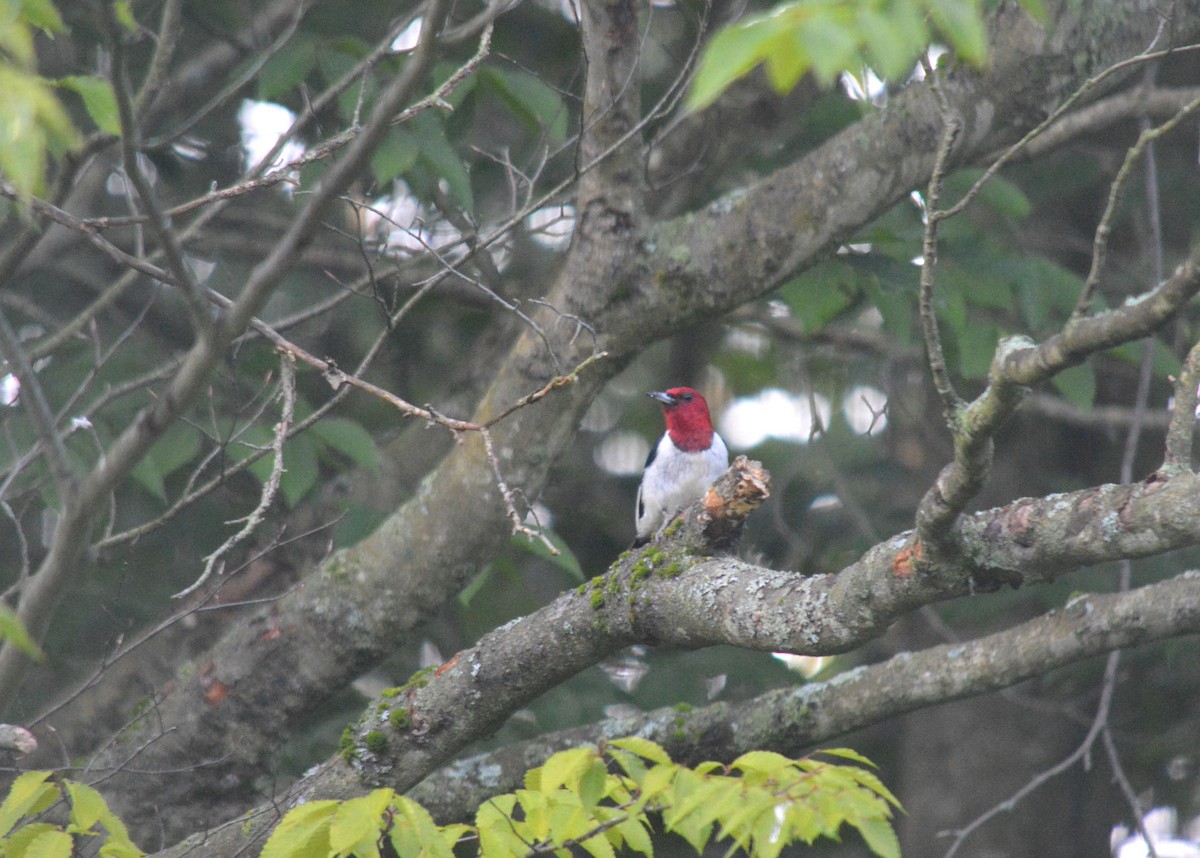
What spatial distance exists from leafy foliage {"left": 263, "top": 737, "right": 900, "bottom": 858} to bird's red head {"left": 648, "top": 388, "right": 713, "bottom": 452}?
3.36 meters

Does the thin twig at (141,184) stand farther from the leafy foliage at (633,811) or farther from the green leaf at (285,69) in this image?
the green leaf at (285,69)

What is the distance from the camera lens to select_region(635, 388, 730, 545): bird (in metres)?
6.03

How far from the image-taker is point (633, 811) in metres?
2.79

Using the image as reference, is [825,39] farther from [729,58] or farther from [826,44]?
[729,58]

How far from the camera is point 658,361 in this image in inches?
339

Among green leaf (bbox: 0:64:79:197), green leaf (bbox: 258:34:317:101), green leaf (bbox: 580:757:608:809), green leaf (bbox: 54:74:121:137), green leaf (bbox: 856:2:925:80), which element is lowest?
green leaf (bbox: 580:757:608:809)

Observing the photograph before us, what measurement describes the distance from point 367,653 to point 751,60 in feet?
11.1

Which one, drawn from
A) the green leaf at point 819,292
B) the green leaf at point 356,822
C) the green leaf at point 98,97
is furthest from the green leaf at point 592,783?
the green leaf at point 819,292

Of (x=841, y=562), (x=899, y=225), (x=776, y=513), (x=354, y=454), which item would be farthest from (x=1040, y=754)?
(x=354, y=454)

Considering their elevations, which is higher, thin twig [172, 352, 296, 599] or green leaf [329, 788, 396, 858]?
A: thin twig [172, 352, 296, 599]

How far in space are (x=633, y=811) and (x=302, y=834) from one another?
2.41 ft

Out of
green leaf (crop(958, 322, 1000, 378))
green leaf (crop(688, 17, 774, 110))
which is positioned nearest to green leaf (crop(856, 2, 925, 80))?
green leaf (crop(688, 17, 774, 110))

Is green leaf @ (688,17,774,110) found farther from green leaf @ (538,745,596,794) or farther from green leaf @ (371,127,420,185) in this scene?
green leaf @ (371,127,420,185)

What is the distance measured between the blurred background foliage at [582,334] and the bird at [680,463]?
1.54 ft
